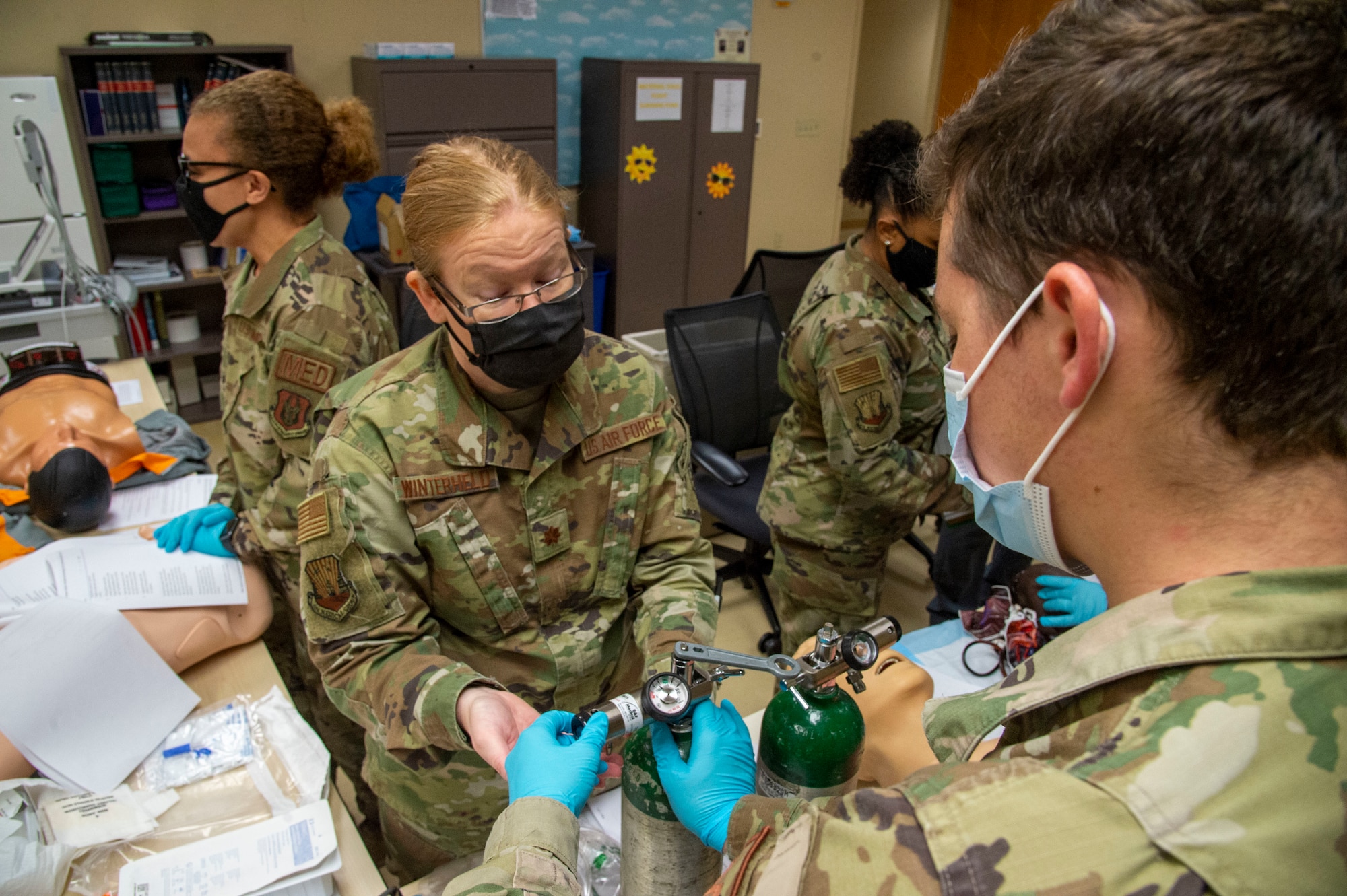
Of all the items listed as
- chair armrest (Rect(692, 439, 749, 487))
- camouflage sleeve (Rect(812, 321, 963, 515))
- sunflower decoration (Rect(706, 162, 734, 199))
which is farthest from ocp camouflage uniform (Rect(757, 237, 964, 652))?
sunflower decoration (Rect(706, 162, 734, 199))

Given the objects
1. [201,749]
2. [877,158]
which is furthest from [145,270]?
[877,158]

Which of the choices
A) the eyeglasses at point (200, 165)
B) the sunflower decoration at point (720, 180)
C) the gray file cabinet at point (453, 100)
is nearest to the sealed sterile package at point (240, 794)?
the eyeglasses at point (200, 165)

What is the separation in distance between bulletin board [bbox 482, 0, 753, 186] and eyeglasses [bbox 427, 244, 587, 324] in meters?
3.69

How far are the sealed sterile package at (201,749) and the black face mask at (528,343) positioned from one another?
829 millimetres

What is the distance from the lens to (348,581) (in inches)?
45.9

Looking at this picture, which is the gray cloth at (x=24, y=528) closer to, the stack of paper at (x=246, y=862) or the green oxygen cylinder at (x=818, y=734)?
the stack of paper at (x=246, y=862)

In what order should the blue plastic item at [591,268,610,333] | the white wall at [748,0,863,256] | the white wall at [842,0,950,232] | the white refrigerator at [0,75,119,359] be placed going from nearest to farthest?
the white refrigerator at [0,75,119,359] → the blue plastic item at [591,268,610,333] → the white wall at [748,0,863,256] → the white wall at [842,0,950,232]

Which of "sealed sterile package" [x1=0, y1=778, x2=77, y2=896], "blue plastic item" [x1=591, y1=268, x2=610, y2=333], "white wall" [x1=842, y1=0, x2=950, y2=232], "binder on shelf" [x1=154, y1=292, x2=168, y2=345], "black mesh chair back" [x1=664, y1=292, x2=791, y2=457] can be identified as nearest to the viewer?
"sealed sterile package" [x1=0, y1=778, x2=77, y2=896]

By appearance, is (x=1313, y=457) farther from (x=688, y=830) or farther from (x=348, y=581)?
(x=348, y=581)

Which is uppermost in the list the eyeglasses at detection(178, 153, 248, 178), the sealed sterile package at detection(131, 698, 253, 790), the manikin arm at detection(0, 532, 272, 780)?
the eyeglasses at detection(178, 153, 248, 178)

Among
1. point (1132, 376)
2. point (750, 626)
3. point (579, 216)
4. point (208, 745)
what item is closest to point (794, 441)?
point (750, 626)

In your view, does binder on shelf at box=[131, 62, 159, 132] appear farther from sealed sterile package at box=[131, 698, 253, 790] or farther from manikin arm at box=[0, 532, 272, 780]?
sealed sterile package at box=[131, 698, 253, 790]

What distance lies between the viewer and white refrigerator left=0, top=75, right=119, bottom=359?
3.00 m

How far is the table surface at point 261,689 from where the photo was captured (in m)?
1.21
